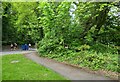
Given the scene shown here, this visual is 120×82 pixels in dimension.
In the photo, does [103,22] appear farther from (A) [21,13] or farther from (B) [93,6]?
(A) [21,13]

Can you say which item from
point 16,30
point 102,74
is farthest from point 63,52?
point 16,30

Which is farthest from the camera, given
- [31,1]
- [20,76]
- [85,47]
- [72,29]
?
[31,1]

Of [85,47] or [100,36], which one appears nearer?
[85,47]

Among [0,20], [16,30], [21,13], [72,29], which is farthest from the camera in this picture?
[16,30]

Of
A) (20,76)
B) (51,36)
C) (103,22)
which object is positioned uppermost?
(103,22)

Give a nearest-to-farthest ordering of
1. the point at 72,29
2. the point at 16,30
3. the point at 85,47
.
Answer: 1. the point at 85,47
2. the point at 72,29
3. the point at 16,30

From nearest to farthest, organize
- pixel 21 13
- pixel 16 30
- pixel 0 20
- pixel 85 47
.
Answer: pixel 85 47 < pixel 21 13 < pixel 0 20 < pixel 16 30

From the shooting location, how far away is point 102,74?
10914mm

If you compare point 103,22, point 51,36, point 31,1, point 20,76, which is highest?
point 31,1

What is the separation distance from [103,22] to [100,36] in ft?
4.16

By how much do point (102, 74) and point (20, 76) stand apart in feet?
13.2

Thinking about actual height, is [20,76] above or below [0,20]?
below

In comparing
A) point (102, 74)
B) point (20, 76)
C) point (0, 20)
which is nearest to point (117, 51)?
point (102, 74)

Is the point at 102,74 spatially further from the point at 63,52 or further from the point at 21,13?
the point at 21,13
